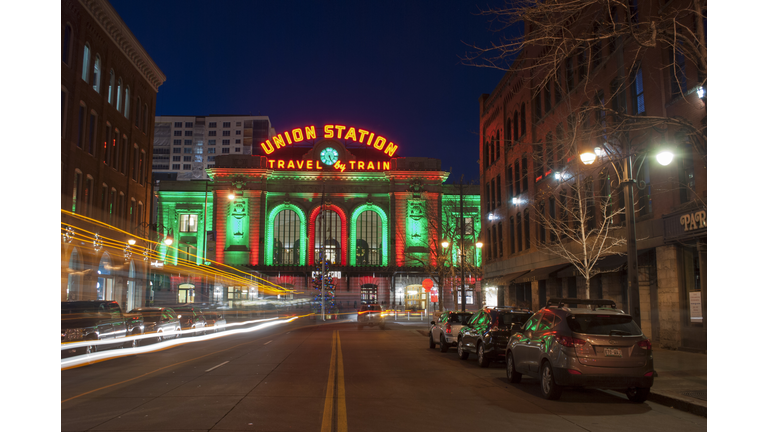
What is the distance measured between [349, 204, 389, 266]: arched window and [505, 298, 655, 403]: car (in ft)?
207

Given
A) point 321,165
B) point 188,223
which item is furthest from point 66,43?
point 188,223

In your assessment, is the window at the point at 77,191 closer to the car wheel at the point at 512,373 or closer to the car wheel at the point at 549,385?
the car wheel at the point at 512,373

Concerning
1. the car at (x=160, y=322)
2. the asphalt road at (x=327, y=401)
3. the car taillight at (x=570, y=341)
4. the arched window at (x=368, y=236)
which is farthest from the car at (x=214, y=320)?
the arched window at (x=368, y=236)

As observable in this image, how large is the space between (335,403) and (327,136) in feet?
218

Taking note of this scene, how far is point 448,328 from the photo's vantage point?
2131 centimetres

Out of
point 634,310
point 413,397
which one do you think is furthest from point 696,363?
point 413,397

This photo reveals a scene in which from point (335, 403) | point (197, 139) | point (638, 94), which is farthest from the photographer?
point (197, 139)

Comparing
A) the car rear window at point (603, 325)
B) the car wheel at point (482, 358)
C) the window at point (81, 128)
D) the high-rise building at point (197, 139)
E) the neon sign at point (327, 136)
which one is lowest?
the car wheel at point (482, 358)

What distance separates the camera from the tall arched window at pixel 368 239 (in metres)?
Answer: 75.1

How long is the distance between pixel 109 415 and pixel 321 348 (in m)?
14.0

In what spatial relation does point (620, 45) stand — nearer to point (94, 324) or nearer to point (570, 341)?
point (570, 341)

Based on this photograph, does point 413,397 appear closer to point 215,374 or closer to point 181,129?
point 215,374

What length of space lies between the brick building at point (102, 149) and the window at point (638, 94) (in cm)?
2863

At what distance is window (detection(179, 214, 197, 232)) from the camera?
75375 mm
